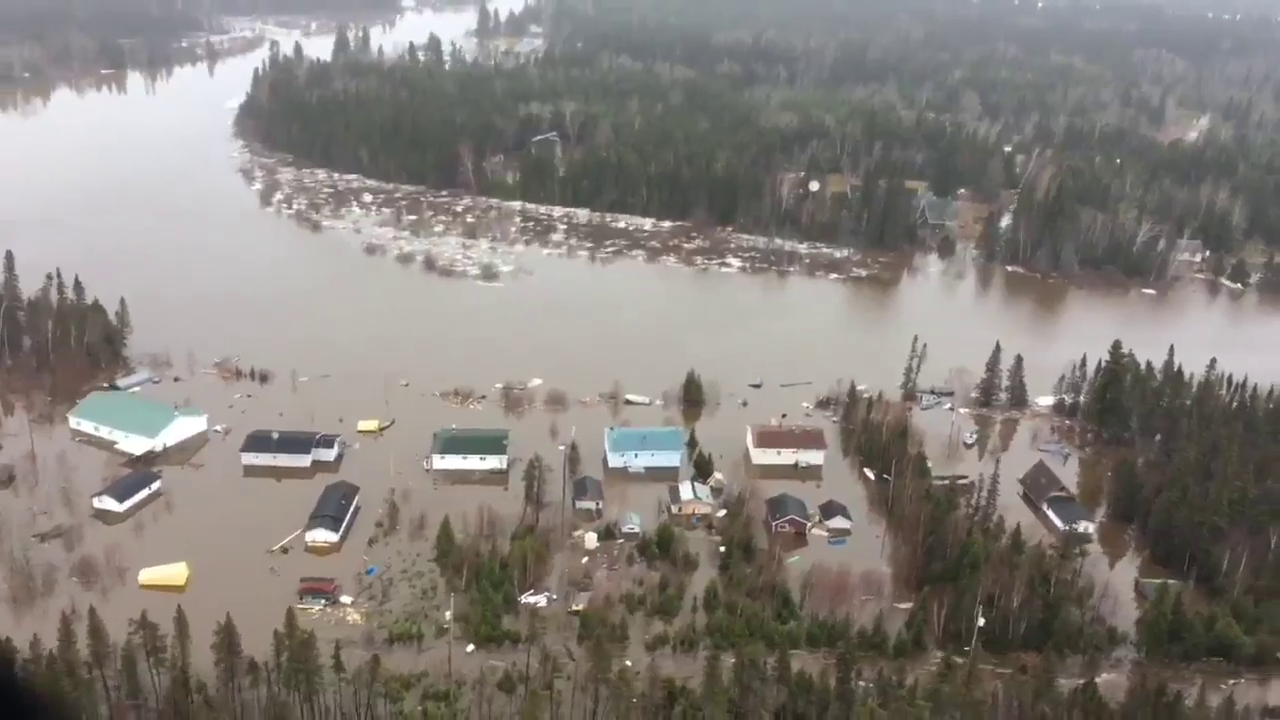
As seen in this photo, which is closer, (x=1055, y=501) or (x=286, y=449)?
(x=1055, y=501)

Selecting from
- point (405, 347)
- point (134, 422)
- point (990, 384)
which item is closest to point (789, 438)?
point (990, 384)

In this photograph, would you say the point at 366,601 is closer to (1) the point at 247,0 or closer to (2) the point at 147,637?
(2) the point at 147,637

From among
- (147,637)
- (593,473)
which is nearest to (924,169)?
(593,473)

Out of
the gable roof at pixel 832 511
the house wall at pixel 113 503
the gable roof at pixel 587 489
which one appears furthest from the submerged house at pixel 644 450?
the house wall at pixel 113 503

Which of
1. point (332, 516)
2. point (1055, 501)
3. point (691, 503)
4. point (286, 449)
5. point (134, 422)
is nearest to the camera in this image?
point (332, 516)

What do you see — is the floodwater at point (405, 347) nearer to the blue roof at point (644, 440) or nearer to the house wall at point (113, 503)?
the house wall at point (113, 503)

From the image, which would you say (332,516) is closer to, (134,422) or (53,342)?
(134,422)

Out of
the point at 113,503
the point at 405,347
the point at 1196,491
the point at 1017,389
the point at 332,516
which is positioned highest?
the point at 1196,491
